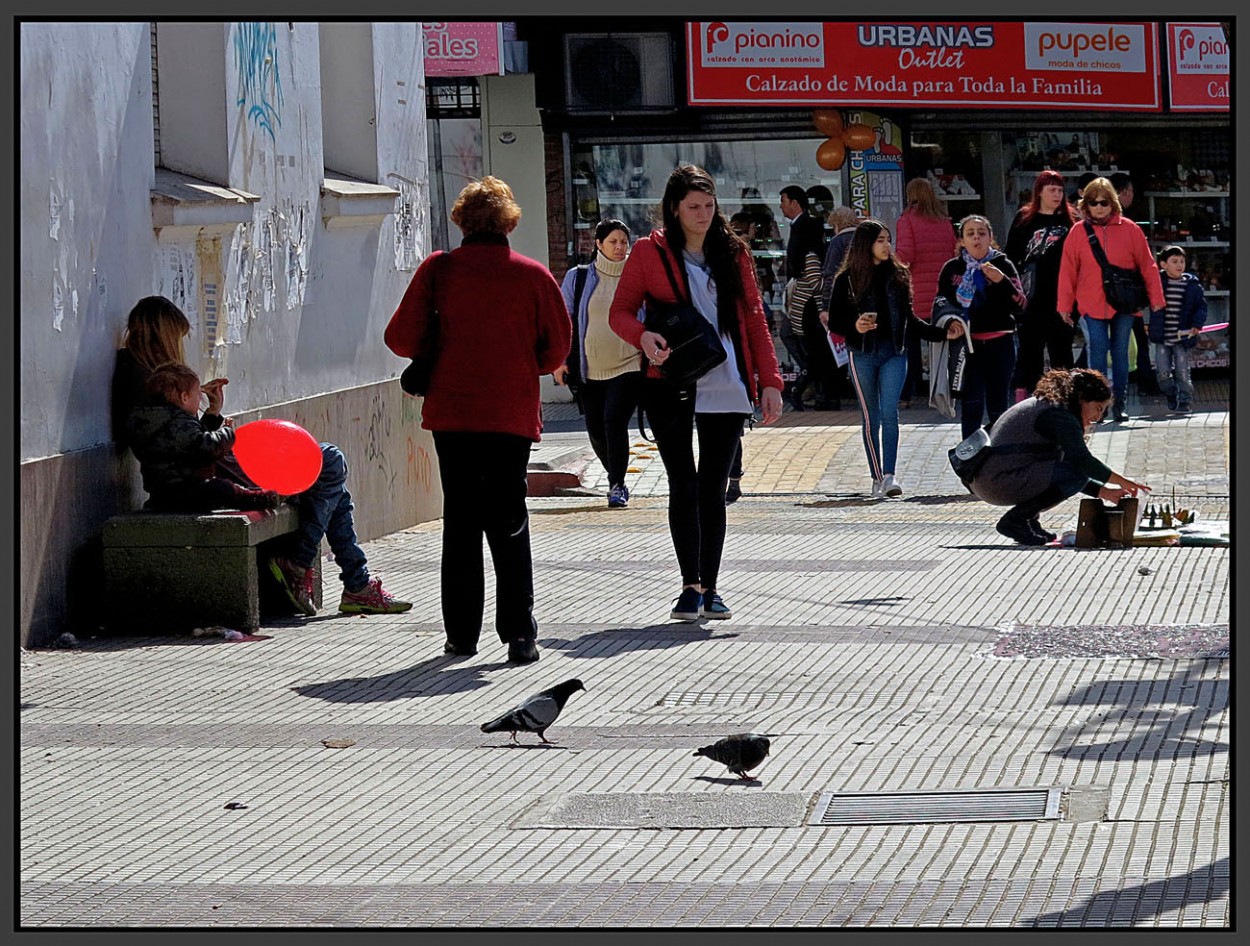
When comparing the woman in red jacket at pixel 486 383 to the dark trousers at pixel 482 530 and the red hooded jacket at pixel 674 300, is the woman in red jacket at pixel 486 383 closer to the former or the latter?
the dark trousers at pixel 482 530

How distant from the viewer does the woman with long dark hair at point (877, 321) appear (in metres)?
13.0

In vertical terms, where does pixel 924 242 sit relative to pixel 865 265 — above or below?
above

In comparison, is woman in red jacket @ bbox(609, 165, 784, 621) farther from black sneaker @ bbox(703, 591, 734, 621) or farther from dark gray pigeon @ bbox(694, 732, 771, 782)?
dark gray pigeon @ bbox(694, 732, 771, 782)

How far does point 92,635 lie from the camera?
860 cm

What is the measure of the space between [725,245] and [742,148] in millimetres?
12181

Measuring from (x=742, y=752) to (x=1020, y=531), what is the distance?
5.35 m

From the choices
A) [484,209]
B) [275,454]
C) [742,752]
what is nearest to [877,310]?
[275,454]

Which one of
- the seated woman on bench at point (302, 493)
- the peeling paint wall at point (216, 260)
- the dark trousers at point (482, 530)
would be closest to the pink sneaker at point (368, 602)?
the seated woman on bench at point (302, 493)

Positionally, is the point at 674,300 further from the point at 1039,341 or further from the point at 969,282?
the point at 1039,341

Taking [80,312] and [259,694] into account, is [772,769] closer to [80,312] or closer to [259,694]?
[259,694]

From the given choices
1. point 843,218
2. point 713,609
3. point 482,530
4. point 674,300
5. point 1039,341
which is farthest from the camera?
point 1039,341

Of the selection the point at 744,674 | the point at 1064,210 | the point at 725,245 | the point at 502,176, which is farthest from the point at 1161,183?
the point at 744,674

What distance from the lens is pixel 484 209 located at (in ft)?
25.8

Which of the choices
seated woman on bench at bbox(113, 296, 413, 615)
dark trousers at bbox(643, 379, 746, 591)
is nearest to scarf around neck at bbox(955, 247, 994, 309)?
dark trousers at bbox(643, 379, 746, 591)
